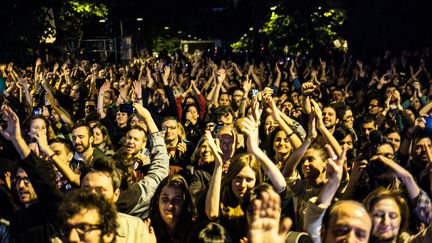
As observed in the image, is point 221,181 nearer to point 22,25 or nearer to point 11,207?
point 11,207

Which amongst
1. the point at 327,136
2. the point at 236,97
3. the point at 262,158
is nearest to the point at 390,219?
the point at 262,158

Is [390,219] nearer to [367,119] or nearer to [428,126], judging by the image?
[428,126]

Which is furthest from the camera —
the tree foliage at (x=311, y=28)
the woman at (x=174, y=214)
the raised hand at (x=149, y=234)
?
the tree foliage at (x=311, y=28)

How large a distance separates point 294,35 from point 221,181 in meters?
47.6

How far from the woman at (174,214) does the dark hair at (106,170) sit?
13.2 inches

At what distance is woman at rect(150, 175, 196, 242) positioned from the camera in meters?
6.32

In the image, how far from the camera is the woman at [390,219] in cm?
566

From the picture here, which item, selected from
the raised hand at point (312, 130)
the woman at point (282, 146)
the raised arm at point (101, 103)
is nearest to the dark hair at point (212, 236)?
the raised hand at point (312, 130)

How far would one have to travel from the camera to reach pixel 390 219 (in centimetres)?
573

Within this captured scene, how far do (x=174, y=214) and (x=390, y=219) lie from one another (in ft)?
4.90

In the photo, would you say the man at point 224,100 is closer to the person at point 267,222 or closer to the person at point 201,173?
the person at point 201,173

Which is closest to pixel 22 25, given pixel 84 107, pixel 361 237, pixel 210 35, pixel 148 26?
pixel 84 107

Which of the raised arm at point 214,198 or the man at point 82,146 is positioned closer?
the raised arm at point 214,198

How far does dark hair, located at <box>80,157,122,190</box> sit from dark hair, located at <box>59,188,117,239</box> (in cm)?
117
